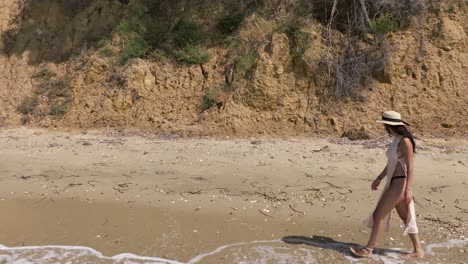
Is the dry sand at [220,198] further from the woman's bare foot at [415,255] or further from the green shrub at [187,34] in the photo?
the green shrub at [187,34]

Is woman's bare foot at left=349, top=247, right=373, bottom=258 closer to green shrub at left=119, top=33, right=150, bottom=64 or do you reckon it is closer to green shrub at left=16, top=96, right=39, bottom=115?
green shrub at left=119, top=33, right=150, bottom=64

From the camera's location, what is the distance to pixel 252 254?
14.8 feet

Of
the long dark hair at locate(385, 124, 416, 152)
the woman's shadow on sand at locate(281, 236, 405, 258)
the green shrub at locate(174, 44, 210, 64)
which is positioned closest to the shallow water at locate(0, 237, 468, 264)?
the woman's shadow on sand at locate(281, 236, 405, 258)

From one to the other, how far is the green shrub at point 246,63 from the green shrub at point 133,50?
7.64 ft

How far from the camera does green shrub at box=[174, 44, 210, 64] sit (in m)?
10.2

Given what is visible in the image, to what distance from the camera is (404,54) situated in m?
9.29

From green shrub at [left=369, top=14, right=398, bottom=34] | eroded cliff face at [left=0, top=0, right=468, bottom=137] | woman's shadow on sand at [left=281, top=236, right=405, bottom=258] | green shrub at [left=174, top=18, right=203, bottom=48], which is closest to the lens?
woman's shadow on sand at [left=281, top=236, right=405, bottom=258]

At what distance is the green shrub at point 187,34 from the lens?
10.5 meters

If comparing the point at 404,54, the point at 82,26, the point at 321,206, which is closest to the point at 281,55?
the point at 404,54

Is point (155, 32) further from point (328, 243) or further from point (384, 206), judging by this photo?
point (384, 206)

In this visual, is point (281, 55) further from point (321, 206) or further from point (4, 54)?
point (4, 54)

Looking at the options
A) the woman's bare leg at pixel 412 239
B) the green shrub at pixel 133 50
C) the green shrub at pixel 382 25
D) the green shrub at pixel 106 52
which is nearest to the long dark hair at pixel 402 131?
the woman's bare leg at pixel 412 239

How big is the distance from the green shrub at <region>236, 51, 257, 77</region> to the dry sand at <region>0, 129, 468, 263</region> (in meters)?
2.02

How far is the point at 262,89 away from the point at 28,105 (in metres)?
5.28
